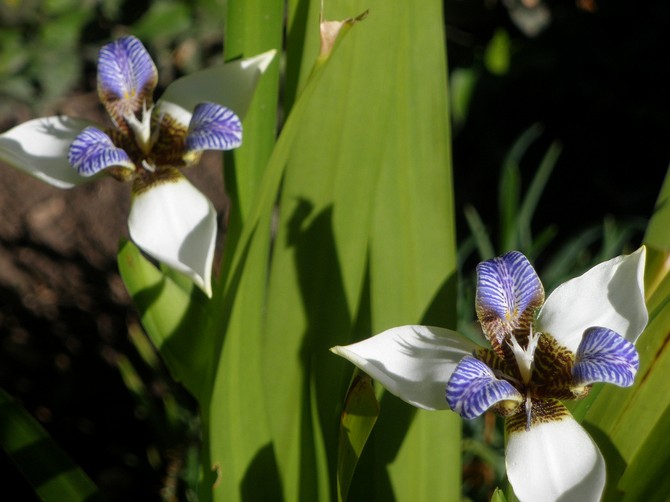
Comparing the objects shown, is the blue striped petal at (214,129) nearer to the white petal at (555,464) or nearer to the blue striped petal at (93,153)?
the blue striped petal at (93,153)

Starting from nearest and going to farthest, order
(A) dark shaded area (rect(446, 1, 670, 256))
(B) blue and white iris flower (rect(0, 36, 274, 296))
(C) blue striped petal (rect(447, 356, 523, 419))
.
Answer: (C) blue striped petal (rect(447, 356, 523, 419)) → (B) blue and white iris flower (rect(0, 36, 274, 296)) → (A) dark shaded area (rect(446, 1, 670, 256))

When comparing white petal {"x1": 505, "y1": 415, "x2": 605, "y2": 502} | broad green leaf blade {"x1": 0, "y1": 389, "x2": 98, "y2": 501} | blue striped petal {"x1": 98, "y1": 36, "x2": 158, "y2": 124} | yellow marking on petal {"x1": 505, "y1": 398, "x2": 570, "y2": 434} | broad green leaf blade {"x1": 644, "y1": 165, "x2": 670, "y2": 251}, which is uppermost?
blue striped petal {"x1": 98, "y1": 36, "x2": 158, "y2": 124}

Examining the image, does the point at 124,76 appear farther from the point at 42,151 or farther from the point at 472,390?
the point at 472,390

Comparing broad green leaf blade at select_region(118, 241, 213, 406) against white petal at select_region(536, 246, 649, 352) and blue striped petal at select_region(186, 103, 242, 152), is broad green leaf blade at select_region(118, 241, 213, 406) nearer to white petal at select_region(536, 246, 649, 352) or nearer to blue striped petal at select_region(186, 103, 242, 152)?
blue striped petal at select_region(186, 103, 242, 152)

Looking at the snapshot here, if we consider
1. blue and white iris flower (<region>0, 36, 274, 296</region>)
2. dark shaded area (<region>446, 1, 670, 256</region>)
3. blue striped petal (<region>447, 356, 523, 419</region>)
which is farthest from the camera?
dark shaded area (<region>446, 1, 670, 256</region>)

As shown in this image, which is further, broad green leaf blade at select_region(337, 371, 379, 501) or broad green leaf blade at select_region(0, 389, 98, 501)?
broad green leaf blade at select_region(0, 389, 98, 501)

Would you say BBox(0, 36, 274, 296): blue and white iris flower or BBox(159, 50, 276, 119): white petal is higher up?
BBox(159, 50, 276, 119): white petal

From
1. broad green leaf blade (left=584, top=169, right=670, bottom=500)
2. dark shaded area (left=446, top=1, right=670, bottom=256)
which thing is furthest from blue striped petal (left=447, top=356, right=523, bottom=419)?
dark shaded area (left=446, top=1, right=670, bottom=256)

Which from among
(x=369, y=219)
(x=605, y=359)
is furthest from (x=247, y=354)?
(x=605, y=359)
